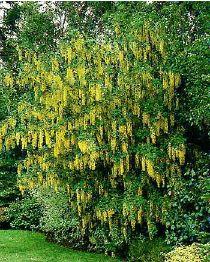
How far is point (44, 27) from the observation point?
1667 cm

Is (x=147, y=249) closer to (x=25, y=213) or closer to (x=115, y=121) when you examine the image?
(x=115, y=121)

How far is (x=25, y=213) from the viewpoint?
15.0 meters

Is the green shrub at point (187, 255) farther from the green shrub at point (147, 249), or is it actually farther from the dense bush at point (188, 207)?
the dense bush at point (188, 207)

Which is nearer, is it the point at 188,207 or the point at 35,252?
the point at 188,207

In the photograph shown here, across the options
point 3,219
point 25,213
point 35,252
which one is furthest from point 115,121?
point 3,219

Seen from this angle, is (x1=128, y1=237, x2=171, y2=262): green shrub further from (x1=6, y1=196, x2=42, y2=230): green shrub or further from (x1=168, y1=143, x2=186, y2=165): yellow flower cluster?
(x1=6, y1=196, x2=42, y2=230): green shrub

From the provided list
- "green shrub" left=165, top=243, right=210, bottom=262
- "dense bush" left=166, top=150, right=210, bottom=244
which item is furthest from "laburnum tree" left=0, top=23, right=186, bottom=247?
"green shrub" left=165, top=243, right=210, bottom=262

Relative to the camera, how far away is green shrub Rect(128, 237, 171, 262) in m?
8.35

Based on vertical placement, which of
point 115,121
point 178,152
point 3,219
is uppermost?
point 115,121

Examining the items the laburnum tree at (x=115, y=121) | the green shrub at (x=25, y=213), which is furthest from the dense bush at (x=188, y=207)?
the green shrub at (x=25, y=213)

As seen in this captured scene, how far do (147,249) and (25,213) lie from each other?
6953 millimetres

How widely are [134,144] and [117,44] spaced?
6.41ft

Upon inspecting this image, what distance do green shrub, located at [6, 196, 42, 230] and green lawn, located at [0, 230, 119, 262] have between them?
5.37 feet

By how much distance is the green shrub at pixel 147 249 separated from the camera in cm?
835
